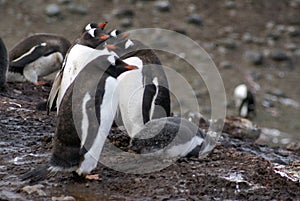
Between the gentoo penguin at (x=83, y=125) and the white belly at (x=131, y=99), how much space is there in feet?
4.02

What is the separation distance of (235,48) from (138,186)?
10.3m

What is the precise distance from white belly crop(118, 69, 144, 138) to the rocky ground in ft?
2.48

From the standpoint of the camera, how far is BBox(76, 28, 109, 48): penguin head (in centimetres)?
644

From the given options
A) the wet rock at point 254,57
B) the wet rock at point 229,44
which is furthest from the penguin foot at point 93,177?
the wet rock at point 229,44

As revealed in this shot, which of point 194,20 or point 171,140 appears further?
point 194,20

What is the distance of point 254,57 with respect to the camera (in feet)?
48.1

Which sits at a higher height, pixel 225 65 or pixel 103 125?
pixel 225 65

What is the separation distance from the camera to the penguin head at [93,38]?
644cm

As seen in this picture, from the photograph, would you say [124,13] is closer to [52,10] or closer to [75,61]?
[52,10]

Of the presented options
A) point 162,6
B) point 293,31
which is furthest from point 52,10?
point 293,31

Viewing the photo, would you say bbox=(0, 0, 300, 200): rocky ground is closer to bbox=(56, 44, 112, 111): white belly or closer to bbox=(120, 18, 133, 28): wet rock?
bbox=(120, 18, 133, 28): wet rock

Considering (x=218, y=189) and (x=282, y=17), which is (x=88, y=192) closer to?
(x=218, y=189)

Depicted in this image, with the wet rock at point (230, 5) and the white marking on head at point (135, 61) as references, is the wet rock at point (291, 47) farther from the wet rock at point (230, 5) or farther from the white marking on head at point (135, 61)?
the white marking on head at point (135, 61)

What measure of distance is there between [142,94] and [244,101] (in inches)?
245
